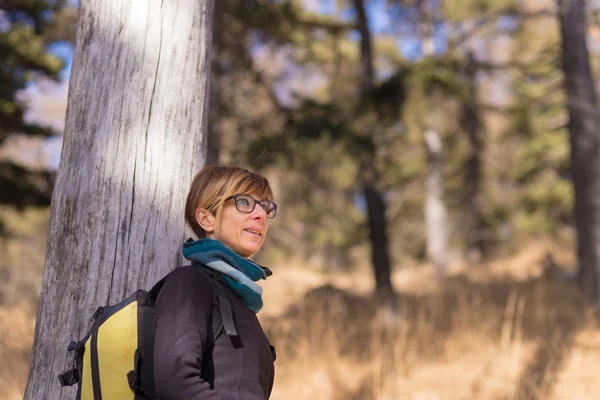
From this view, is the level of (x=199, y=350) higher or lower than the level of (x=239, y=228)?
lower

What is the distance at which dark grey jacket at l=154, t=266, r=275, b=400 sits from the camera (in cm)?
158

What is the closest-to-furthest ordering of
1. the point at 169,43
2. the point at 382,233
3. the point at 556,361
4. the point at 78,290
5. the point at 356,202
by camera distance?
the point at 78,290, the point at 169,43, the point at 556,361, the point at 382,233, the point at 356,202

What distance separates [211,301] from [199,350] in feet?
0.47

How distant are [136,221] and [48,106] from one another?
67.0ft

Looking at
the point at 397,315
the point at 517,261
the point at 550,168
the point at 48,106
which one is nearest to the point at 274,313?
the point at 397,315

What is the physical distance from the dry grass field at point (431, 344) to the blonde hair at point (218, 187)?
12.3 ft

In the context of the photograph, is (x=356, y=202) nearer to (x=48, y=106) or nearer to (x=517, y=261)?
(x=517, y=261)

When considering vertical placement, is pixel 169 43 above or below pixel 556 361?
above

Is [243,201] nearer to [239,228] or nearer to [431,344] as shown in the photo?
[239,228]

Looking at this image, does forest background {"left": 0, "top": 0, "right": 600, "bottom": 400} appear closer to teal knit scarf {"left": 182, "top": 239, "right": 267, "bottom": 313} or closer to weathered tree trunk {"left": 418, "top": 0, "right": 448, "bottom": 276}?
weathered tree trunk {"left": 418, "top": 0, "right": 448, "bottom": 276}

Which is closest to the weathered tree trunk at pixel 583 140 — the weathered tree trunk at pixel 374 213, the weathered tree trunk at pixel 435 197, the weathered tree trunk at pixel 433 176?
the weathered tree trunk at pixel 374 213

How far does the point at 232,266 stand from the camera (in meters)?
1.78

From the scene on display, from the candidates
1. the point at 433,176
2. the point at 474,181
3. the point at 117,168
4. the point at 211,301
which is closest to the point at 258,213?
the point at 211,301

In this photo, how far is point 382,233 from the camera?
31.6 ft
